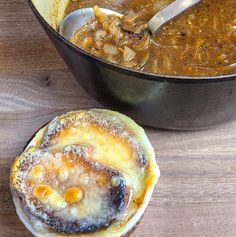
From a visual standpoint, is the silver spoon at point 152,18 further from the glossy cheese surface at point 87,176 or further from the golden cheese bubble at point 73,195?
the golden cheese bubble at point 73,195

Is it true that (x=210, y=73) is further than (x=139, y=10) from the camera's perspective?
No

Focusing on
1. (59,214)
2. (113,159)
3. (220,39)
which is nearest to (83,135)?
(113,159)

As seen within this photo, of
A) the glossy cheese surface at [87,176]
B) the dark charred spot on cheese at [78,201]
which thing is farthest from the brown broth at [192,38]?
the dark charred spot on cheese at [78,201]

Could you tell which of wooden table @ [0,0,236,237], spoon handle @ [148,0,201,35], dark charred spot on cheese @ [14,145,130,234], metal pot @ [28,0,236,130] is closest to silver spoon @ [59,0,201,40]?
spoon handle @ [148,0,201,35]

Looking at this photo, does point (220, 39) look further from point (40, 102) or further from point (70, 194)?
point (70, 194)

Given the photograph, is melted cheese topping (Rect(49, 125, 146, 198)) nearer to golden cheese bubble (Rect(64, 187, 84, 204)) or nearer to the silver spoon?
golden cheese bubble (Rect(64, 187, 84, 204))

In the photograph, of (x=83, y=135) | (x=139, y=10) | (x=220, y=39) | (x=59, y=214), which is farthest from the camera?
(x=139, y=10)
